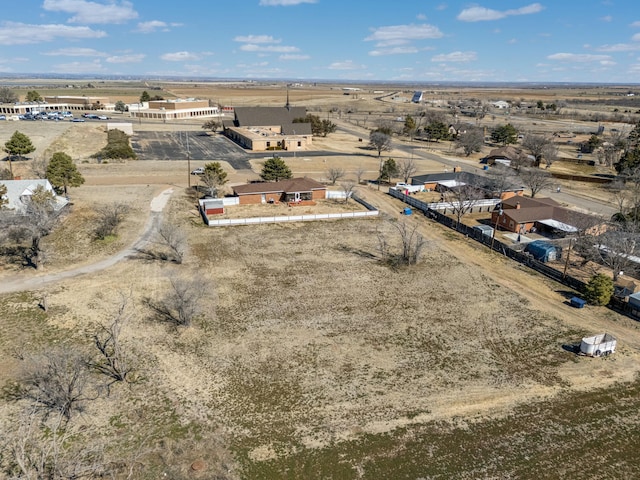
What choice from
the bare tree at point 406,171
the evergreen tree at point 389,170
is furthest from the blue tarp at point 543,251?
the evergreen tree at point 389,170

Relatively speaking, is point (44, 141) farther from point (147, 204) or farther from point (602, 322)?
point (602, 322)

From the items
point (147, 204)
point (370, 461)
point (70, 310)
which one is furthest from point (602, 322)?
point (147, 204)

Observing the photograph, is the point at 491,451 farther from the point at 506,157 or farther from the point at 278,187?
the point at 506,157

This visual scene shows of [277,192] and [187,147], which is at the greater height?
[187,147]

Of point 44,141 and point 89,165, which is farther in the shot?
point 44,141

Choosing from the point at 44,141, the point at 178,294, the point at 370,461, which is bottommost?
the point at 370,461

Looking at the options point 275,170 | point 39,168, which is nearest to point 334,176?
point 275,170
